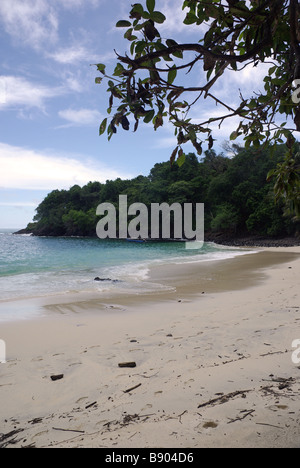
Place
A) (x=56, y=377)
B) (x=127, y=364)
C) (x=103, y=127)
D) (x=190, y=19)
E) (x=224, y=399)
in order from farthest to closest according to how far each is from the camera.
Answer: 1. (x=127, y=364)
2. (x=56, y=377)
3. (x=224, y=399)
4. (x=103, y=127)
5. (x=190, y=19)

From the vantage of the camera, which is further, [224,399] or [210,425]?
[224,399]

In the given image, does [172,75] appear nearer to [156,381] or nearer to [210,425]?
[210,425]

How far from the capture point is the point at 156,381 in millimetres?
2635

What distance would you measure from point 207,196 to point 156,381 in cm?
4768

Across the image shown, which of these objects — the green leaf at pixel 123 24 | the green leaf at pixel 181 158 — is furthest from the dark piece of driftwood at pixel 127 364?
the green leaf at pixel 123 24

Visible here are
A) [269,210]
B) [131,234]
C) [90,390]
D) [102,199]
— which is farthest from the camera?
[102,199]

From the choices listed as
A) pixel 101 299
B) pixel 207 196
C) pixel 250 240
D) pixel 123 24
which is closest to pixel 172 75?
pixel 123 24

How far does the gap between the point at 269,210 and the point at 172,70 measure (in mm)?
39134

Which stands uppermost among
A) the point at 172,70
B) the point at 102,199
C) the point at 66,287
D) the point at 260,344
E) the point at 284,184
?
the point at 102,199

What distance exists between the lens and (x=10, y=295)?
868 centimetres

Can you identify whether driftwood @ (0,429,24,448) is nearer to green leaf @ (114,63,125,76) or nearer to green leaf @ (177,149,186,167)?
green leaf @ (177,149,186,167)

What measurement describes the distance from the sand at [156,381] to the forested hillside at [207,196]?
21.2m

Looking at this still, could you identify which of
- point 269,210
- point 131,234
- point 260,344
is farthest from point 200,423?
point 131,234

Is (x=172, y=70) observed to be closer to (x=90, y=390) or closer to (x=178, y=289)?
(x=90, y=390)
